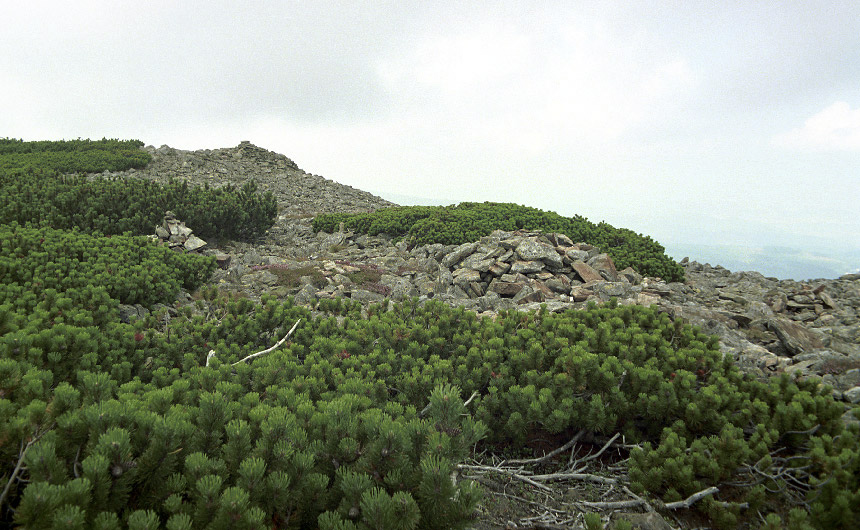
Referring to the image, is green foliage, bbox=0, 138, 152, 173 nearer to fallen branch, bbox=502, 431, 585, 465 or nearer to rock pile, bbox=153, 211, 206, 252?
rock pile, bbox=153, 211, 206, 252

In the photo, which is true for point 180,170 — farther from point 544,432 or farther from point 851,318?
point 851,318

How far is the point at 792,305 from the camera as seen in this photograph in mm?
11805

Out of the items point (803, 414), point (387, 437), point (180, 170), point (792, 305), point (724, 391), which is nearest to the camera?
point (387, 437)

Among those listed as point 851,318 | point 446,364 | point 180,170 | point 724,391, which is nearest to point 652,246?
point 851,318

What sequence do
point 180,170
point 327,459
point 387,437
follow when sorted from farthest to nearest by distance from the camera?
point 180,170
point 327,459
point 387,437

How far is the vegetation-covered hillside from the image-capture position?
247cm

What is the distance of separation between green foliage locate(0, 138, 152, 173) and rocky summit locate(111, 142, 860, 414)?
612 inches

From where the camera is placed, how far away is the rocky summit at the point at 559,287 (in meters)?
7.58

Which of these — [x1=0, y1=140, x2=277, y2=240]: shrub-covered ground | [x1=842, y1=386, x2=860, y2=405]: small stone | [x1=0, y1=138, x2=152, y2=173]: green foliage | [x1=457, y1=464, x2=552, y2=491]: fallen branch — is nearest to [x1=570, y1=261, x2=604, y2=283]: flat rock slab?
[x1=842, y1=386, x2=860, y2=405]: small stone

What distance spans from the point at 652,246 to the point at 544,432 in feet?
42.2

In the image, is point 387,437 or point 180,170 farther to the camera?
point 180,170

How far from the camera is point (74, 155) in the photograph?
27.6m

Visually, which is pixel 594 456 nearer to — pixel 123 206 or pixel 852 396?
pixel 852 396

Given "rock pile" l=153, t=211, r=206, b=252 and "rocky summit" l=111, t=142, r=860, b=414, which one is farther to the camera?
"rock pile" l=153, t=211, r=206, b=252
